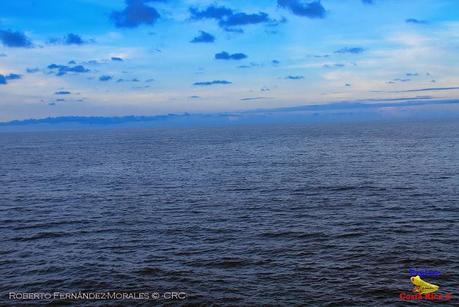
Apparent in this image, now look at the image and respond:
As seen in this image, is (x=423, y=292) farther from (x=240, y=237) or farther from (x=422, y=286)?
(x=240, y=237)

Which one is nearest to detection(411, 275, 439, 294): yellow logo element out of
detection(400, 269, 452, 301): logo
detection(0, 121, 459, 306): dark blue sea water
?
detection(400, 269, 452, 301): logo

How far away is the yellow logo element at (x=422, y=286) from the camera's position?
26.7 metres

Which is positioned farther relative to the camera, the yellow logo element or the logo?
the yellow logo element

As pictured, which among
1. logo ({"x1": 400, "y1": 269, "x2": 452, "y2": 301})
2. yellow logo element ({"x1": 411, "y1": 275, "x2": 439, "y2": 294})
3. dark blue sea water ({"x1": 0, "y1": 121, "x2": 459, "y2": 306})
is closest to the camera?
logo ({"x1": 400, "y1": 269, "x2": 452, "y2": 301})

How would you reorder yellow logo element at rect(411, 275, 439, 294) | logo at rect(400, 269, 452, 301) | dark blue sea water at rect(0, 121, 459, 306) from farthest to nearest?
dark blue sea water at rect(0, 121, 459, 306) → yellow logo element at rect(411, 275, 439, 294) → logo at rect(400, 269, 452, 301)

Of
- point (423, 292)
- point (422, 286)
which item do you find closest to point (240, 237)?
point (422, 286)

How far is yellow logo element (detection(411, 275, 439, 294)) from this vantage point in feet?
87.5

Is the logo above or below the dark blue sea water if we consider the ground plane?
below

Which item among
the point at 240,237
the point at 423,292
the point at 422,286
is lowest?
the point at 423,292

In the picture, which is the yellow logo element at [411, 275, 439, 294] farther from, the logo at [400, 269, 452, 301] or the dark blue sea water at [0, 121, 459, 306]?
the dark blue sea water at [0, 121, 459, 306]

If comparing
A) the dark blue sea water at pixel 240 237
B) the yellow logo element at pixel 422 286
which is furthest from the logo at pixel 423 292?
the dark blue sea water at pixel 240 237

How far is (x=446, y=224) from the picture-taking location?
39.9 meters

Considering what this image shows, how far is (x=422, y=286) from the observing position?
27078 millimetres

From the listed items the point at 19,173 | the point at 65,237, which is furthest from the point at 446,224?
the point at 19,173
